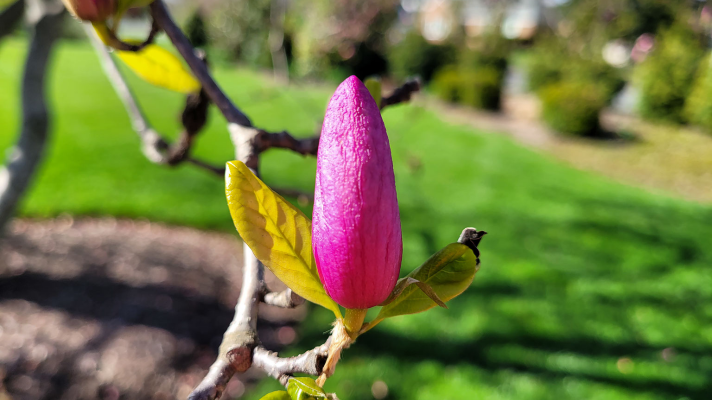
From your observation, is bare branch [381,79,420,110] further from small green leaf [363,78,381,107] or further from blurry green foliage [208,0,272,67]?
blurry green foliage [208,0,272,67]

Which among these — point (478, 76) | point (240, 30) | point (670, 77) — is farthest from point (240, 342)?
point (240, 30)

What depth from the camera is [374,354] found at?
329cm

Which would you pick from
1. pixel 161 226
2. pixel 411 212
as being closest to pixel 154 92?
pixel 161 226

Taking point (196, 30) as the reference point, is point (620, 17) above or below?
above

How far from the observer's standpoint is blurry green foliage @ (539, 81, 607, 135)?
10.6 m

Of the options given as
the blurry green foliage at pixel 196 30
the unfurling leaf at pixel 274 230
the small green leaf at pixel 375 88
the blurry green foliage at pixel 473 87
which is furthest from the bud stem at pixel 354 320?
the blurry green foliage at pixel 196 30

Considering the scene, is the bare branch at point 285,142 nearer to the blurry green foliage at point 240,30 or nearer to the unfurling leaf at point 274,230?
the unfurling leaf at point 274,230

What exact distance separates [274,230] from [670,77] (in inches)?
532

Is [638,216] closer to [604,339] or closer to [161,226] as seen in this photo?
[604,339]

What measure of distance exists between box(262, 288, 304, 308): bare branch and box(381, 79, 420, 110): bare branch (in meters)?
0.43

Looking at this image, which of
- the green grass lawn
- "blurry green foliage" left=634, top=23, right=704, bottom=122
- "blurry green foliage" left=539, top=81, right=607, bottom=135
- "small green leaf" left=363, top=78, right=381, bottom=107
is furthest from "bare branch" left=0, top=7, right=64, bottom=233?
"blurry green foliage" left=634, top=23, right=704, bottom=122

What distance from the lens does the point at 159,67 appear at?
922 millimetres

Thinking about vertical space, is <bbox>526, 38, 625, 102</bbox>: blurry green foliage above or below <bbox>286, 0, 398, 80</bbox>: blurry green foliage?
above

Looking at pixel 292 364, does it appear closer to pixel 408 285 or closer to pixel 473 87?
pixel 408 285
